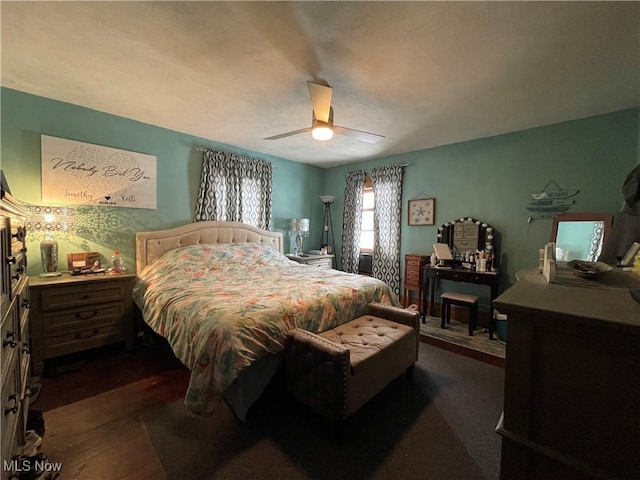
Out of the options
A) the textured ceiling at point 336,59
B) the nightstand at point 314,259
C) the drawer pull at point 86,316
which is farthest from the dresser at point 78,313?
the nightstand at point 314,259

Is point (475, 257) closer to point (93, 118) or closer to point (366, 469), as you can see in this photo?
point (366, 469)

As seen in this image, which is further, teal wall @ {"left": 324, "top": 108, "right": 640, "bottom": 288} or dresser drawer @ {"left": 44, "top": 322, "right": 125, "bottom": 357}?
teal wall @ {"left": 324, "top": 108, "right": 640, "bottom": 288}

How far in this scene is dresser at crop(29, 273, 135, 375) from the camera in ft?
7.55

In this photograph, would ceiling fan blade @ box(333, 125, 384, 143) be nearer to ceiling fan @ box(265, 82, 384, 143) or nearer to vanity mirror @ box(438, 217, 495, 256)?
ceiling fan @ box(265, 82, 384, 143)

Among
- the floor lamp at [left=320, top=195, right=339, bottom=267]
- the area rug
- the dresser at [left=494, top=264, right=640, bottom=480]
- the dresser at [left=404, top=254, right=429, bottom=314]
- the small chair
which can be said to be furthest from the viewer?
the floor lamp at [left=320, top=195, right=339, bottom=267]

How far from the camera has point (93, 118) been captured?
2918mm

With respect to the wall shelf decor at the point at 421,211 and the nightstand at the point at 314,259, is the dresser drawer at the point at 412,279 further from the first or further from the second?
the nightstand at the point at 314,259

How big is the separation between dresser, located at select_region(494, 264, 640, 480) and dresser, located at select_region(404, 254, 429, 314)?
320 cm

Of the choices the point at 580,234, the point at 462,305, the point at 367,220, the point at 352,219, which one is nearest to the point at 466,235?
the point at 462,305

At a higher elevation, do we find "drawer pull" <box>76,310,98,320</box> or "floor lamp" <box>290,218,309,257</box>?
"floor lamp" <box>290,218,309,257</box>

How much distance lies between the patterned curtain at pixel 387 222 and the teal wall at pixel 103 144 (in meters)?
2.20

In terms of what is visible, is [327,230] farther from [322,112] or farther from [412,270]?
[322,112]

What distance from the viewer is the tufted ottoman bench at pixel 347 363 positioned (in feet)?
5.41

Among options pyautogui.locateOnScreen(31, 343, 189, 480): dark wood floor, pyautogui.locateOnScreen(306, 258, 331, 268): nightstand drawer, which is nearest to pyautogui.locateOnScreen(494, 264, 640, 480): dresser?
pyautogui.locateOnScreen(31, 343, 189, 480): dark wood floor
